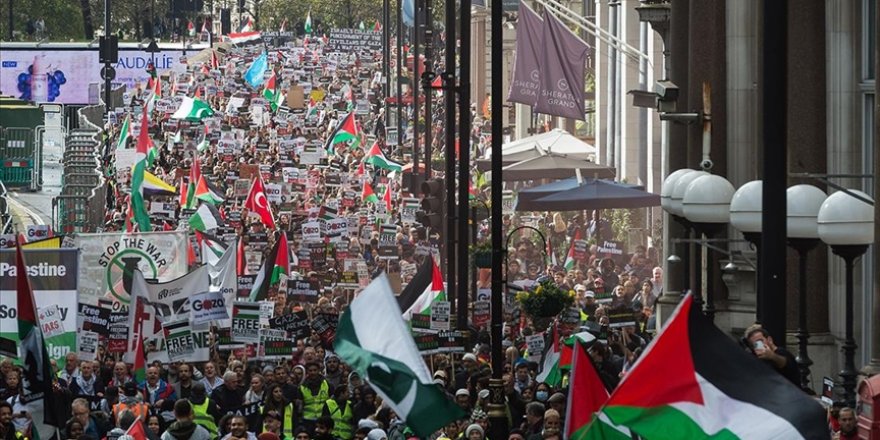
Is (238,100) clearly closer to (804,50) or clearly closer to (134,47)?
(134,47)

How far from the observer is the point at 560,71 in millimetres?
40531

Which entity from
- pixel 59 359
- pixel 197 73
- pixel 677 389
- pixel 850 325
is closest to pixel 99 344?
pixel 59 359

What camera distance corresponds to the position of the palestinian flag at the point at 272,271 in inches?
1113

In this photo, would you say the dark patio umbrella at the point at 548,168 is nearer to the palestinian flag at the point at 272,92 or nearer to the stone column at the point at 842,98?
the stone column at the point at 842,98

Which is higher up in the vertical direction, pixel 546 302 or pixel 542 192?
pixel 542 192

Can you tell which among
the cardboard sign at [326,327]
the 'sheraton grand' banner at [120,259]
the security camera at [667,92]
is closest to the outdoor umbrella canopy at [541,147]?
the 'sheraton grand' banner at [120,259]

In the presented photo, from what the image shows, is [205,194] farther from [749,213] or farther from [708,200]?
[749,213]

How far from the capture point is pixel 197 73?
296 ft

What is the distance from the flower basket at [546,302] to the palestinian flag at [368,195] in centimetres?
2186

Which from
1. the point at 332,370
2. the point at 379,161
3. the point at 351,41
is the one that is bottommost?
the point at 332,370

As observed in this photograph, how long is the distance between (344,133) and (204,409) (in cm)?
4134

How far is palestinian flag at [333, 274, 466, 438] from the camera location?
40.2 ft

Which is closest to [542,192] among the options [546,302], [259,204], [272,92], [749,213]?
[259,204]

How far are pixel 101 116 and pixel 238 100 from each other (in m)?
7.26
